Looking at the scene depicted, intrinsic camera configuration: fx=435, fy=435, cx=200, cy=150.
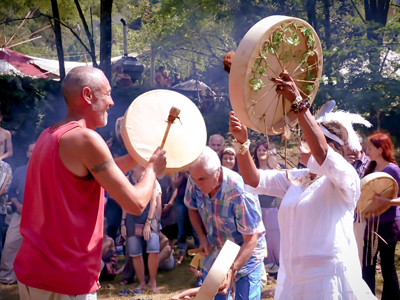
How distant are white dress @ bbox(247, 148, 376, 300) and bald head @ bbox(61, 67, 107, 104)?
4.05ft

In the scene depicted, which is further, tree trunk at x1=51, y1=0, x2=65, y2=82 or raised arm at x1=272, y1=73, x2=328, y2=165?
tree trunk at x1=51, y1=0, x2=65, y2=82

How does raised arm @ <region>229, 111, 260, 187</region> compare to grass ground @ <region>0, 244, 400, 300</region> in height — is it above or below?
above

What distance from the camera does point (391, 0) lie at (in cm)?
927

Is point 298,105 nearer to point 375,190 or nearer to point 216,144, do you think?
point 375,190

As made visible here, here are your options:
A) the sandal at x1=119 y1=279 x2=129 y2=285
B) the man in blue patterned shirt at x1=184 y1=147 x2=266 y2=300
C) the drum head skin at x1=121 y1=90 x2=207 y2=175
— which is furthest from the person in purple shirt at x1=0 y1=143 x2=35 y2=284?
the drum head skin at x1=121 y1=90 x2=207 y2=175

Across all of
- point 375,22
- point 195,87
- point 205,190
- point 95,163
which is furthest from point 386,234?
point 195,87

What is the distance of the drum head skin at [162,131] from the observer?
8.39ft

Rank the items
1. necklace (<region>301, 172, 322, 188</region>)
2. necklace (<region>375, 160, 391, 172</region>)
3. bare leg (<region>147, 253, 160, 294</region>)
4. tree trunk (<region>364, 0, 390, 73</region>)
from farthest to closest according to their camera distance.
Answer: tree trunk (<region>364, 0, 390, 73</region>)
bare leg (<region>147, 253, 160, 294</region>)
necklace (<region>375, 160, 391, 172</region>)
necklace (<region>301, 172, 322, 188</region>)

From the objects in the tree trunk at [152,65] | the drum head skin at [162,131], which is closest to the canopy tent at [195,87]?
the tree trunk at [152,65]

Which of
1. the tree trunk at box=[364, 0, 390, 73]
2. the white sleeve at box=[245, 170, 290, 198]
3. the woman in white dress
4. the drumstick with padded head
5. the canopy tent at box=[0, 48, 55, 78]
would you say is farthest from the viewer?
the canopy tent at box=[0, 48, 55, 78]

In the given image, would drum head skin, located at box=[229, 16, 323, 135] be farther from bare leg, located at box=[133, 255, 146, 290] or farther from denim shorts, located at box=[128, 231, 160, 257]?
bare leg, located at box=[133, 255, 146, 290]

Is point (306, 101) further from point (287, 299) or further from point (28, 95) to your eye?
point (28, 95)

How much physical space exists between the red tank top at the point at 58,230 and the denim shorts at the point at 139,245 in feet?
12.7

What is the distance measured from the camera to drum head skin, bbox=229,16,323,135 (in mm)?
2121
